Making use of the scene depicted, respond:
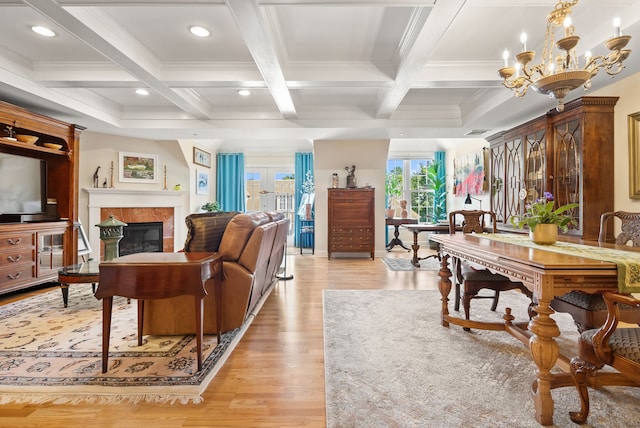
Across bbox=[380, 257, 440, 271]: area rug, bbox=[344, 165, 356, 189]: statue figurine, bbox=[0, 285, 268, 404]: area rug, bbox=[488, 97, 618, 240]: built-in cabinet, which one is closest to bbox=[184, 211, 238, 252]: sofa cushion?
bbox=[0, 285, 268, 404]: area rug

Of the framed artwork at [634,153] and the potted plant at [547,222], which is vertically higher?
the framed artwork at [634,153]

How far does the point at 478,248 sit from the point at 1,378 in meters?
2.95

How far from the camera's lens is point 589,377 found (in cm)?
140

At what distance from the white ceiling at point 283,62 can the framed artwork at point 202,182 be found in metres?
1.50

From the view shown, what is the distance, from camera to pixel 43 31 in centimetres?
288

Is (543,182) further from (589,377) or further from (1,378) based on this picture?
(1,378)

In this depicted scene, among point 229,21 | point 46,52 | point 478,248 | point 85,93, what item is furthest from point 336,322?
point 85,93

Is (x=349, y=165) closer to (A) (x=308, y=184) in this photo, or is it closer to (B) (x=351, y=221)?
(B) (x=351, y=221)

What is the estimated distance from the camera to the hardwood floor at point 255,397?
4.80 ft

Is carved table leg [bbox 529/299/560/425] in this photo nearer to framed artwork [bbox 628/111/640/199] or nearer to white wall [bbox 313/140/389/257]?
framed artwork [bbox 628/111/640/199]

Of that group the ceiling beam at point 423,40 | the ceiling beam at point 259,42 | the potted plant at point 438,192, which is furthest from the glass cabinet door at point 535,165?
the potted plant at point 438,192

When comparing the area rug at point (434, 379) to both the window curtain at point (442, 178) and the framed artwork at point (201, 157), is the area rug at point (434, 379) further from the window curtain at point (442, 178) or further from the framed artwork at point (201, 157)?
the framed artwork at point (201, 157)

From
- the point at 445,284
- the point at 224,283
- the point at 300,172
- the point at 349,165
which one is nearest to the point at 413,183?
the point at 349,165

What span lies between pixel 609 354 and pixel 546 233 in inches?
33.5
